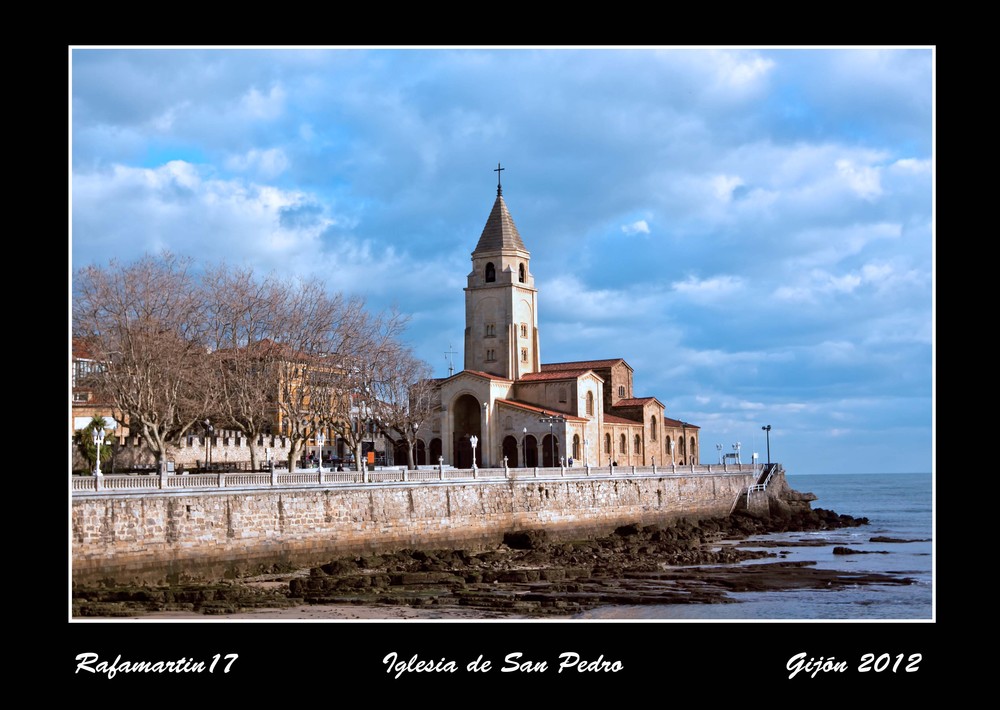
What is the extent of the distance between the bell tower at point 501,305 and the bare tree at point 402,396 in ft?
35.2

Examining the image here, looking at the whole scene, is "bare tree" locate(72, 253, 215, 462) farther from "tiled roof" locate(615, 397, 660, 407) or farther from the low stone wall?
"tiled roof" locate(615, 397, 660, 407)

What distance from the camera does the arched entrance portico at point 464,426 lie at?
246 ft

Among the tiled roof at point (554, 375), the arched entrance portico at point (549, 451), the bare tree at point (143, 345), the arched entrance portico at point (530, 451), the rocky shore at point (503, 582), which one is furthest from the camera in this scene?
the tiled roof at point (554, 375)

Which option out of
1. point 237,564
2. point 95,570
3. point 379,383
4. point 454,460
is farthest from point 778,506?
point 95,570

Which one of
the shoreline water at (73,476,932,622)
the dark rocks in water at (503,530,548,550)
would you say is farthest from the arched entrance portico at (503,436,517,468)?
the shoreline water at (73,476,932,622)

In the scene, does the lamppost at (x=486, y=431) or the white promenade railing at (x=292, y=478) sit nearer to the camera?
the white promenade railing at (x=292, y=478)

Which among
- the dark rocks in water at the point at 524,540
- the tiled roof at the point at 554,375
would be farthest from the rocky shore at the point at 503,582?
the tiled roof at the point at 554,375

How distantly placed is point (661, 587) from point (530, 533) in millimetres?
14031

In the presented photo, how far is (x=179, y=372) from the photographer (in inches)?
1858

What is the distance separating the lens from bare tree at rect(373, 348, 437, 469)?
2434 inches

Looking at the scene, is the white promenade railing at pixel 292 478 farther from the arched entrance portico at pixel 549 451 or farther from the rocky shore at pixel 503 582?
the arched entrance portico at pixel 549 451

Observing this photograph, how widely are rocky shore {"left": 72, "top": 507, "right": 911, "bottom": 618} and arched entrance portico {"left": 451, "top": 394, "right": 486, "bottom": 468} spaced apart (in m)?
22.8
